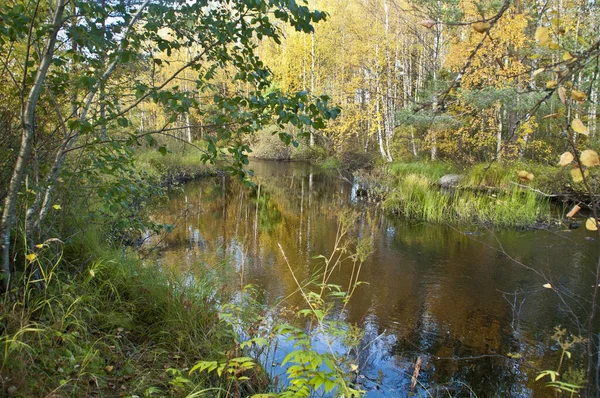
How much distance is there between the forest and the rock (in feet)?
5.99

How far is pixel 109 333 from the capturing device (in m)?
3.08

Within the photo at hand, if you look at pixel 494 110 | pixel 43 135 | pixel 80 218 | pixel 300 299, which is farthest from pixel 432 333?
pixel 494 110

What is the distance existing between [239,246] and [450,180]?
895 cm

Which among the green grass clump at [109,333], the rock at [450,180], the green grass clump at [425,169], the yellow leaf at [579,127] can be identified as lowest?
the green grass clump at [109,333]

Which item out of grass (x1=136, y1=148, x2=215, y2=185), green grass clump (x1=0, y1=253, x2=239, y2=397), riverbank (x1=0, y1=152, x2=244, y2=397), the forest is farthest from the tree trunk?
grass (x1=136, y1=148, x2=215, y2=185)

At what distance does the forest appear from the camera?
2.40m

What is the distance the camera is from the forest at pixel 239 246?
2.40 meters

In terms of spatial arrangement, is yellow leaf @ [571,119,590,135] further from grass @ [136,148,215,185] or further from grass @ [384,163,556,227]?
grass @ [136,148,215,185]

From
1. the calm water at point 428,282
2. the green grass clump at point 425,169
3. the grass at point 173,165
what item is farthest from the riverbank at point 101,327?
the green grass clump at point 425,169

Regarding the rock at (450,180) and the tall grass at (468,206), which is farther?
the rock at (450,180)

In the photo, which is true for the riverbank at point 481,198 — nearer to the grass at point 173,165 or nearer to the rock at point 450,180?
the rock at point 450,180

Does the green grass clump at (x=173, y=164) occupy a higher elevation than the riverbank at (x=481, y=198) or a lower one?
higher

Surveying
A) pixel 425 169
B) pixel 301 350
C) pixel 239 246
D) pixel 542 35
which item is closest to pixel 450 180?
pixel 425 169

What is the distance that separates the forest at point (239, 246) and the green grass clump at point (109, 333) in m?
0.02
